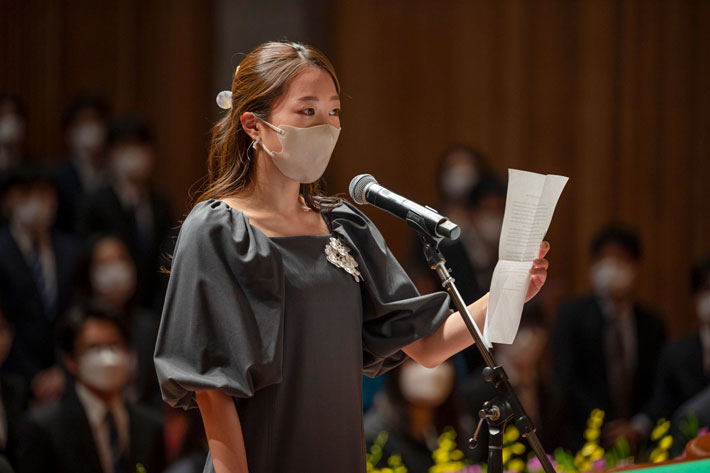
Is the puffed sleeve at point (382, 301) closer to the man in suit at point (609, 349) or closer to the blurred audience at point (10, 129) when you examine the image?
the man in suit at point (609, 349)

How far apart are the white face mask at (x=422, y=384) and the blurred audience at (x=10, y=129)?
116 inches

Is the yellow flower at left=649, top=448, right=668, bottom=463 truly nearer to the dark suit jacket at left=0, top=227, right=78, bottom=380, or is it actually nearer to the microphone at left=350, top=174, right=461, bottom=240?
the microphone at left=350, top=174, right=461, bottom=240

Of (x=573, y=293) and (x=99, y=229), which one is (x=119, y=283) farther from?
(x=573, y=293)

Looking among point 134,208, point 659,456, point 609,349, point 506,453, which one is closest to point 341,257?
point 506,453

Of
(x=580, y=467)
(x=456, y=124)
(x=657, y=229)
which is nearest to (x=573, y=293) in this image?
(x=657, y=229)

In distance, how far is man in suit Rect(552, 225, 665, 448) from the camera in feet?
17.4

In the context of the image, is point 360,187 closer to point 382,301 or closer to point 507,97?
point 382,301

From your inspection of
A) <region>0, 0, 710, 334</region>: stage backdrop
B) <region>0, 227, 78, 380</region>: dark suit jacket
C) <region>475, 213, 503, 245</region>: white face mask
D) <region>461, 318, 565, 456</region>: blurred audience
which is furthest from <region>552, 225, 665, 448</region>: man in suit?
<region>0, 227, 78, 380</region>: dark suit jacket

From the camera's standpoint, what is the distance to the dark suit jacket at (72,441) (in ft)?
11.7

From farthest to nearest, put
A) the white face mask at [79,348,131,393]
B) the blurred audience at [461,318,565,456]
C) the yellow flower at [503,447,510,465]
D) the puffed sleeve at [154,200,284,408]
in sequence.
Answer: the blurred audience at [461,318,565,456], the white face mask at [79,348,131,393], the yellow flower at [503,447,510,465], the puffed sleeve at [154,200,284,408]

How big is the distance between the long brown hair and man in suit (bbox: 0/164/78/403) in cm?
298

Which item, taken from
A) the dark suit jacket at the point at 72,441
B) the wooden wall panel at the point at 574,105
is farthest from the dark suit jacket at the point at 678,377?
the dark suit jacket at the point at 72,441

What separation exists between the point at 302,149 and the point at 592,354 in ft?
11.9

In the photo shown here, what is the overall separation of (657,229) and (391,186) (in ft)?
5.66
